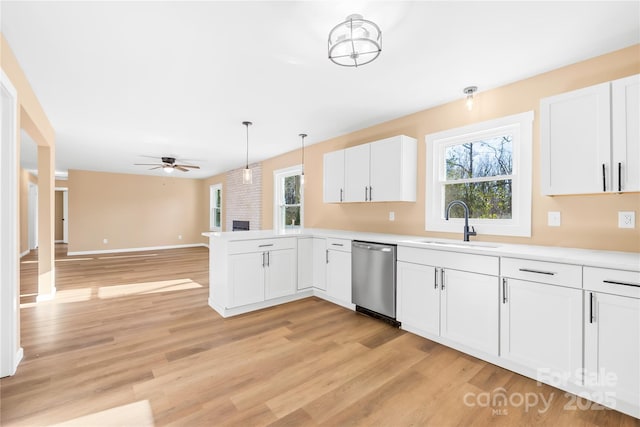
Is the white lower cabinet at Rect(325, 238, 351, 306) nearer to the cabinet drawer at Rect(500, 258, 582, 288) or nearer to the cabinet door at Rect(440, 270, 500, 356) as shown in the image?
the cabinet door at Rect(440, 270, 500, 356)

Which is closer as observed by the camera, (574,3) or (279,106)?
(574,3)

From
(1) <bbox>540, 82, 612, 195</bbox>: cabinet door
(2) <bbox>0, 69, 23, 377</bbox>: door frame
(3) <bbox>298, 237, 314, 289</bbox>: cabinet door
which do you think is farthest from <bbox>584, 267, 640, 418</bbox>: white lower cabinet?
(2) <bbox>0, 69, 23, 377</bbox>: door frame

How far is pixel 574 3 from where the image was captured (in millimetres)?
1731

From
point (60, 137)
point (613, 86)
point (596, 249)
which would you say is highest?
point (60, 137)

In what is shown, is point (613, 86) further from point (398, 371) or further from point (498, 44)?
point (398, 371)

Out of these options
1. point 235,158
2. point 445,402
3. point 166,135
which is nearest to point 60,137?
point 166,135

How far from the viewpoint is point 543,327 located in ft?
6.66

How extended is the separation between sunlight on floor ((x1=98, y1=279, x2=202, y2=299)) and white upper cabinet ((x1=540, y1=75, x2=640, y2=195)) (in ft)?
15.5

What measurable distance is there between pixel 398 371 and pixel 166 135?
4.63 meters

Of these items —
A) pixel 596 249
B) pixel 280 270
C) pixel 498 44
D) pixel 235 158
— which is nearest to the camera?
pixel 498 44

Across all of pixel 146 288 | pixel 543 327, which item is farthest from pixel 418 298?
pixel 146 288

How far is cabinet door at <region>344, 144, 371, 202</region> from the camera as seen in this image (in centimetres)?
378

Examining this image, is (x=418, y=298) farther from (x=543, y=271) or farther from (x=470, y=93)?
(x=470, y=93)

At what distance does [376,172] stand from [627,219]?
2.25 m
